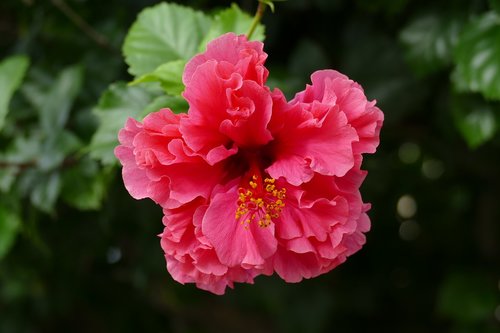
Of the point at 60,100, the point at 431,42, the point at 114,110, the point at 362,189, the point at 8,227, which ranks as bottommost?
the point at 8,227

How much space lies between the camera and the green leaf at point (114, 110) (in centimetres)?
129

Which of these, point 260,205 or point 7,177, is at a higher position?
point 260,205

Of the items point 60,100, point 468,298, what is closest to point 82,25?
point 60,100

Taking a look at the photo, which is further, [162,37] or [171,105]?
[162,37]

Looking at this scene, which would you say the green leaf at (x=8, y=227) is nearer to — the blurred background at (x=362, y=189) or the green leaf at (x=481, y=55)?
the blurred background at (x=362, y=189)

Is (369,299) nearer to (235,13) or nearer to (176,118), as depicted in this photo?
(235,13)

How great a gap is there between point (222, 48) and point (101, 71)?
96cm

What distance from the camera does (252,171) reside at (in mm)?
967

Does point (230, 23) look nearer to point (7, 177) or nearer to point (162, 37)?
point (162, 37)

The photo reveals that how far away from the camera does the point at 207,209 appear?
915 mm

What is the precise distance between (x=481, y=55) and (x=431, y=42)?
0.62ft

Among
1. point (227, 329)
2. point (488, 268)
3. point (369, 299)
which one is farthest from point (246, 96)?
point (227, 329)

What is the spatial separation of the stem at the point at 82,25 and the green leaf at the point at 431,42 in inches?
28.7

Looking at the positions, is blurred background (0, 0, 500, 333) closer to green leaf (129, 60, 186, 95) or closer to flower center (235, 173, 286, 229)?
green leaf (129, 60, 186, 95)
